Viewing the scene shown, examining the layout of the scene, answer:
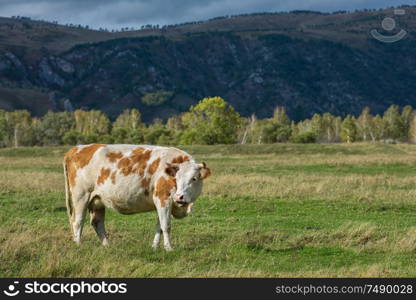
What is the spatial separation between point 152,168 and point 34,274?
424cm

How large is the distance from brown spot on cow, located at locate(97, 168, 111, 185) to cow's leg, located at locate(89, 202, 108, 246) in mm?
749

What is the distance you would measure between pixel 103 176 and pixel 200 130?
284 feet

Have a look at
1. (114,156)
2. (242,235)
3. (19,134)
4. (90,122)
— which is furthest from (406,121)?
(114,156)

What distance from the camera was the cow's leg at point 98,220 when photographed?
15260mm

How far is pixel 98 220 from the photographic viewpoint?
15.4 metres

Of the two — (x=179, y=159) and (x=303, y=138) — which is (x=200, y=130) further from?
(x=179, y=159)

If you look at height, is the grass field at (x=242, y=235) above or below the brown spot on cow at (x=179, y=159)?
below

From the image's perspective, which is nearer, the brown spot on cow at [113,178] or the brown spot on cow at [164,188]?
the brown spot on cow at [164,188]

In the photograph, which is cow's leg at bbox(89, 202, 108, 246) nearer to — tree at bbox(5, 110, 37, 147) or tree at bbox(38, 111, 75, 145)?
tree at bbox(38, 111, 75, 145)

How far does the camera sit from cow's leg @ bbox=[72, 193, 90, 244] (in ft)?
49.8

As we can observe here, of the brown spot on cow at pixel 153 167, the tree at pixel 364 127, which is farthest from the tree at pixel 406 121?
the brown spot on cow at pixel 153 167

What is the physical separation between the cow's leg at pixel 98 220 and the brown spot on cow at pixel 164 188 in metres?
1.80

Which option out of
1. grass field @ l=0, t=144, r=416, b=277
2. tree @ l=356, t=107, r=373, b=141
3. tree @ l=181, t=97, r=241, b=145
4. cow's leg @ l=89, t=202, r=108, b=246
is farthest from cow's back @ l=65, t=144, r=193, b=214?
tree @ l=356, t=107, r=373, b=141

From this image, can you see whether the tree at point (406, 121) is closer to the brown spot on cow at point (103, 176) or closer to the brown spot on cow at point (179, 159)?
the brown spot on cow at point (179, 159)
